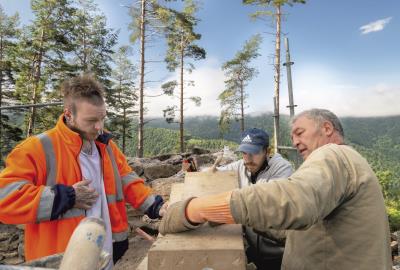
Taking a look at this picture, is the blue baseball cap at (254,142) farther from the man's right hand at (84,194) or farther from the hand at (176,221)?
the hand at (176,221)

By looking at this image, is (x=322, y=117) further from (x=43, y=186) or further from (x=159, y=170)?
(x=159, y=170)

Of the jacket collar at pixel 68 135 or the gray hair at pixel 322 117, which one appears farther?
the jacket collar at pixel 68 135

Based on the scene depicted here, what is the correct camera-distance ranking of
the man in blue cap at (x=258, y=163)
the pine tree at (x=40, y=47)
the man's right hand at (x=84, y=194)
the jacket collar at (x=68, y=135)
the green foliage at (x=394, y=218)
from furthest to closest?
the pine tree at (x=40, y=47) < the green foliage at (x=394, y=218) < the man in blue cap at (x=258, y=163) < the jacket collar at (x=68, y=135) < the man's right hand at (x=84, y=194)

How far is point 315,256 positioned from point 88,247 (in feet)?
4.51

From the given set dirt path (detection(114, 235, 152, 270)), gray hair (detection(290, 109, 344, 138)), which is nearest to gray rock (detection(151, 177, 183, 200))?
dirt path (detection(114, 235, 152, 270))

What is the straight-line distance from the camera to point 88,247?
0.96 metres

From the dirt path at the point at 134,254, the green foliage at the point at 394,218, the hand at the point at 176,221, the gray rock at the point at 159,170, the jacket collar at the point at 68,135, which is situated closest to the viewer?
the hand at the point at 176,221

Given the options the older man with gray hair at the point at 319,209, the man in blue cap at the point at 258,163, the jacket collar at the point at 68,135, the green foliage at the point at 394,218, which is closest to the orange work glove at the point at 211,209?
the older man with gray hair at the point at 319,209

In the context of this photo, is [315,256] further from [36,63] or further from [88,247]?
[36,63]

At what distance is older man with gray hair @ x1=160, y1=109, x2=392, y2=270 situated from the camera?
4.76ft

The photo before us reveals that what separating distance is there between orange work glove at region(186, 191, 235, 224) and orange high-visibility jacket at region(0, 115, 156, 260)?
1.14 m

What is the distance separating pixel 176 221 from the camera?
168 cm

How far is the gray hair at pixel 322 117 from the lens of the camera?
2.18 m

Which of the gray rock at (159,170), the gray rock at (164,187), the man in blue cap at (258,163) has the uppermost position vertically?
the man in blue cap at (258,163)
